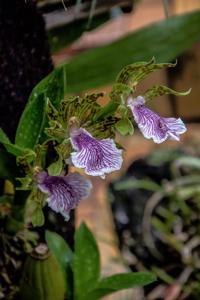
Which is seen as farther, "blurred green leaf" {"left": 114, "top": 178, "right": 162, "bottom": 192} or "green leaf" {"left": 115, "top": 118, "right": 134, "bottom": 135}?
"blurred green leaf" {"left": 114, "top": 178, "right": 162, "bottom": 192}

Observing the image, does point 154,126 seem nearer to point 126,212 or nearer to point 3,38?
point 3,38

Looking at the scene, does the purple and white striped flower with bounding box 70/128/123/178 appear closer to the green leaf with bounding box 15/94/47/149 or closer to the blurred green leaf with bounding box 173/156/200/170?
the green leaf with bounding box 15/94/47/149

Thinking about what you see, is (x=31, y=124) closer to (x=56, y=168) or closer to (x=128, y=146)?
(x=56, y=168)

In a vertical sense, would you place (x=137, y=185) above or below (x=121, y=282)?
below

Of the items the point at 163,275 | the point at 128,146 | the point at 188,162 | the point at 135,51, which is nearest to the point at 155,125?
the point at 135,51

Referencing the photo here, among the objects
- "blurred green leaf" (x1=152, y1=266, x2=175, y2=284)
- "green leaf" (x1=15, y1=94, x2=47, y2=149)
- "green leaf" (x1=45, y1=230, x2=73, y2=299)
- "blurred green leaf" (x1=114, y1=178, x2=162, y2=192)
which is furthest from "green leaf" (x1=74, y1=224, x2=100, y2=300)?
"blurred green leaf" (x1=114, y1=178, x2=162, y2=192)

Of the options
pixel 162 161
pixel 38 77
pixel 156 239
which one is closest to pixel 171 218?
pixel 156 239
